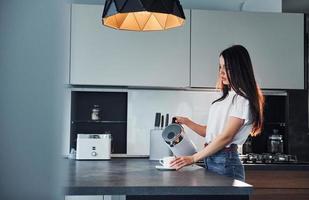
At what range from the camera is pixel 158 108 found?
3395mm

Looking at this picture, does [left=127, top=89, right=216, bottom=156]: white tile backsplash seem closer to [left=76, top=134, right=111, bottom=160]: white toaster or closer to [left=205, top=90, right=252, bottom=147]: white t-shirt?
[left=76, top=134, right=111, bottom=160]: white toaster

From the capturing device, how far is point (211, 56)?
10.5 ft

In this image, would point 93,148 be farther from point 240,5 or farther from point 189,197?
point 240,5

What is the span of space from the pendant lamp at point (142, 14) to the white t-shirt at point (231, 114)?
0.45 m

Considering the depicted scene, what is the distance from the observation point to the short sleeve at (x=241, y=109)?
6.54 feet

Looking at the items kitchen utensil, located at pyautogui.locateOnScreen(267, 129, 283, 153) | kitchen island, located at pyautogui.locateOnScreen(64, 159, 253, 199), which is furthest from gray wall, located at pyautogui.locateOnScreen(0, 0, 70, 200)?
kitchen utensil, located at pyautogui.locateOnScreen(267, 129, 283, 153)

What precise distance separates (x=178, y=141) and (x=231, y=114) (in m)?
0.32

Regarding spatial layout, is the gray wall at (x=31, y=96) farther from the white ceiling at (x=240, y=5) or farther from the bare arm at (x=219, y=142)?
the white ceiling at (x=240, y=5)

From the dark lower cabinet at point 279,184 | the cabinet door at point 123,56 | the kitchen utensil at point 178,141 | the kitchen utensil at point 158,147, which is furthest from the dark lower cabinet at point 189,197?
the cabinet door at point 123,56

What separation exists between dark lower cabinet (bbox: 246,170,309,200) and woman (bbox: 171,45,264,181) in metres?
0.87

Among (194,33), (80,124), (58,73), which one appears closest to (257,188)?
(194,33)

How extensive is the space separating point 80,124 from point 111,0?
5.37 ft

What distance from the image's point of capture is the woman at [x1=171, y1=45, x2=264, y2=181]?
1.98m

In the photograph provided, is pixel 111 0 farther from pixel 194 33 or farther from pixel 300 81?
pixel 300 81
